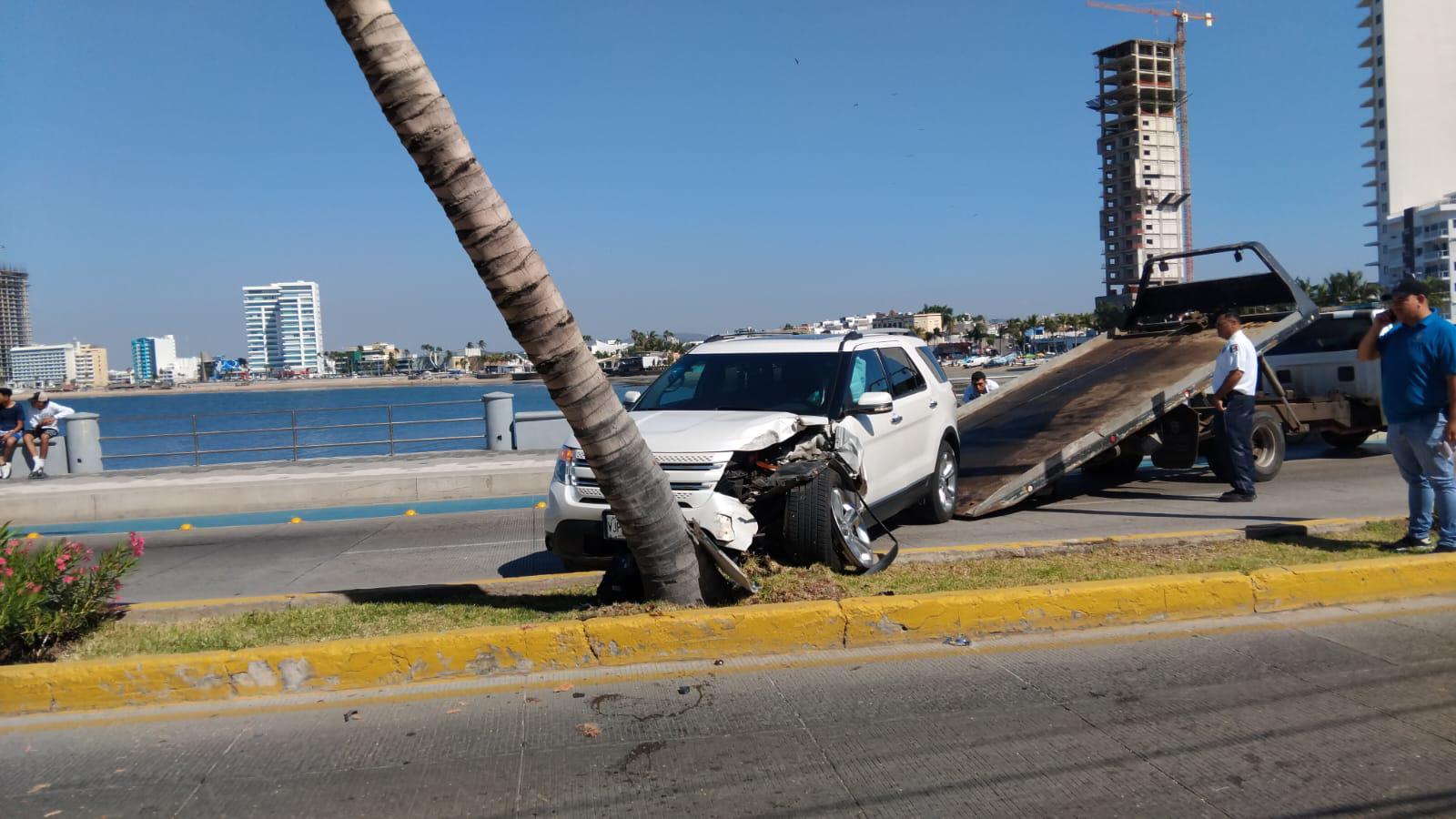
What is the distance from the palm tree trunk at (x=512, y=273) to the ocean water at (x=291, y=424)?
490cm

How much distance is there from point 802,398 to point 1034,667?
3.23m

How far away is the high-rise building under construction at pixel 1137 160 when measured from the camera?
15412 centimetres

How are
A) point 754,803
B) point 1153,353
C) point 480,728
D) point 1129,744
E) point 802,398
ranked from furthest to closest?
point 1153,353, point 802,398, point 480,728, point 1129,744, point 754,803

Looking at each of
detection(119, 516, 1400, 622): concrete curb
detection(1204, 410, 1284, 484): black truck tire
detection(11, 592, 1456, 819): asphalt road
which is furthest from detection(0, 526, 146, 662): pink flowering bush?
detection(1204, 410, 1284, 484): black truck tire

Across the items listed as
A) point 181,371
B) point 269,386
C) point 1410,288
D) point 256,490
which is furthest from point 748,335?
point 181,371

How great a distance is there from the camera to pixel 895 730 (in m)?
4.73

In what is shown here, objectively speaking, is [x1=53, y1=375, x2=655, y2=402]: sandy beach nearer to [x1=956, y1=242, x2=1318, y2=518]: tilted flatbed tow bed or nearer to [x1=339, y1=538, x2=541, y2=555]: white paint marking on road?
[x1=956, y1=242, x2=1318, y2=518]: tilted flatbed tow bed

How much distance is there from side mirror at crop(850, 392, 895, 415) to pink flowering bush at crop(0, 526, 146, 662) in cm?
507

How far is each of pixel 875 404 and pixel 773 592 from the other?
2051 mm

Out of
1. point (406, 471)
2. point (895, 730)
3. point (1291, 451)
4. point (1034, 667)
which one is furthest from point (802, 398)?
point (1291, 451)

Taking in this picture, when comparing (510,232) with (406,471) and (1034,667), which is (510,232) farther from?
(406,471)

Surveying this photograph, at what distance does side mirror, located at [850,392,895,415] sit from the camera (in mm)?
7941

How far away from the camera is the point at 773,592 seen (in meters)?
6.52

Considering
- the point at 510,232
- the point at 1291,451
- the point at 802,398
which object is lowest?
the point at 1291,451
